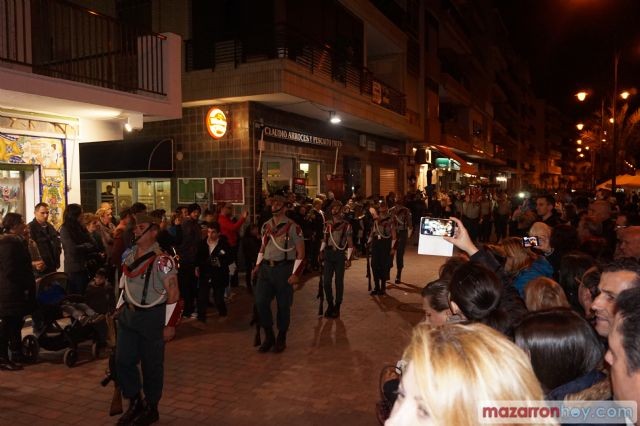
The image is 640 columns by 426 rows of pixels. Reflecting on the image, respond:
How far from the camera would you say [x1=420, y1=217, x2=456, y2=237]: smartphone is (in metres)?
3.90

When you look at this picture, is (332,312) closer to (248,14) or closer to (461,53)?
(248,14)

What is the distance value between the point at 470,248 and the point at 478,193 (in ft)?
52.2

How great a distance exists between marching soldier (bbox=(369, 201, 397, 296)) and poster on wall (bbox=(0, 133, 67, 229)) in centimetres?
613

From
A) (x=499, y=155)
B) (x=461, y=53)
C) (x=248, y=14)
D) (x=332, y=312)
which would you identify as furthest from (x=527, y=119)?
(x=332, y=312)

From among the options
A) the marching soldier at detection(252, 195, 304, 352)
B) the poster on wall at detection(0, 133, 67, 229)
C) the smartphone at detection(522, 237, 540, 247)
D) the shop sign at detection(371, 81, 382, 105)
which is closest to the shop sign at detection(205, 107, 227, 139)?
the poster on wall at detection(0, 133, 67, 229)

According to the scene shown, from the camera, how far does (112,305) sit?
23.5 ft

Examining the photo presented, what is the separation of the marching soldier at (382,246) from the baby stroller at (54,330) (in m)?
5.64

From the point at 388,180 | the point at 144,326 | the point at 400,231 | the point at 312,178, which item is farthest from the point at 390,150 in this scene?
the point at 144,326

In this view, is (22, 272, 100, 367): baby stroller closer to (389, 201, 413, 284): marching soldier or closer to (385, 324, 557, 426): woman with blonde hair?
(385, 324, 557, 426): woman with blonde hair

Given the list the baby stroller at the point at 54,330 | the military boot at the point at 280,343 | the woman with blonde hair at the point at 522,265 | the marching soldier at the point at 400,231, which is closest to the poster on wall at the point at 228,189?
the marching soldier at the point at 400,231

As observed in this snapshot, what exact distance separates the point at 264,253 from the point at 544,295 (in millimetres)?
4306

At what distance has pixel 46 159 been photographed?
921 centimetres

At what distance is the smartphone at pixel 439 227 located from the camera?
12.8 feet

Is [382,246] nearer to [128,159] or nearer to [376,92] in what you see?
[128,159]
